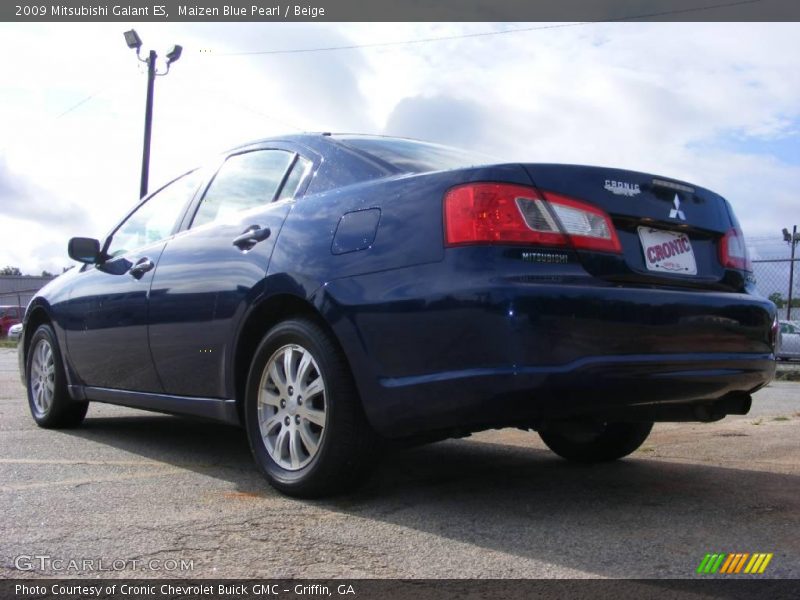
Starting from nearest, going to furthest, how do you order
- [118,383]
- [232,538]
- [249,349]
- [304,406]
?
1. [232,538]
2. [304,406]
3. [249,349]
4. [118,383]

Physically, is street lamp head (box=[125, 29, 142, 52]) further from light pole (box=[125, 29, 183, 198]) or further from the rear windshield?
the rear windshield

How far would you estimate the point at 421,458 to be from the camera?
14.4 feet

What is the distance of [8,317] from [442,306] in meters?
29.9

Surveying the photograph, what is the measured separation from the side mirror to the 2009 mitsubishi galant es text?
3.94 ft

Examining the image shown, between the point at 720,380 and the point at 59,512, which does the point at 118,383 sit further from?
the point at 720,380

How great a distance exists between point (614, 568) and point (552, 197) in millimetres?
1219

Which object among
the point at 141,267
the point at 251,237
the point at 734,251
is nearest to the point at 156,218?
the point at 141,267

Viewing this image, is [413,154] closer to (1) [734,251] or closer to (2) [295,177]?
(2) [295,177]

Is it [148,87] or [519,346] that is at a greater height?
[148,87]

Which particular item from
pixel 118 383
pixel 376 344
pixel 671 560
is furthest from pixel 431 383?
pixel 118 383

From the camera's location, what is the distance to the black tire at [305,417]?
3137 mm

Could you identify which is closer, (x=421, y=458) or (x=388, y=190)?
(x=388, y=190)

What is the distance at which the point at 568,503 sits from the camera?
132 inches

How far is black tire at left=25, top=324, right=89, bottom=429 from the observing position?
531 cm
